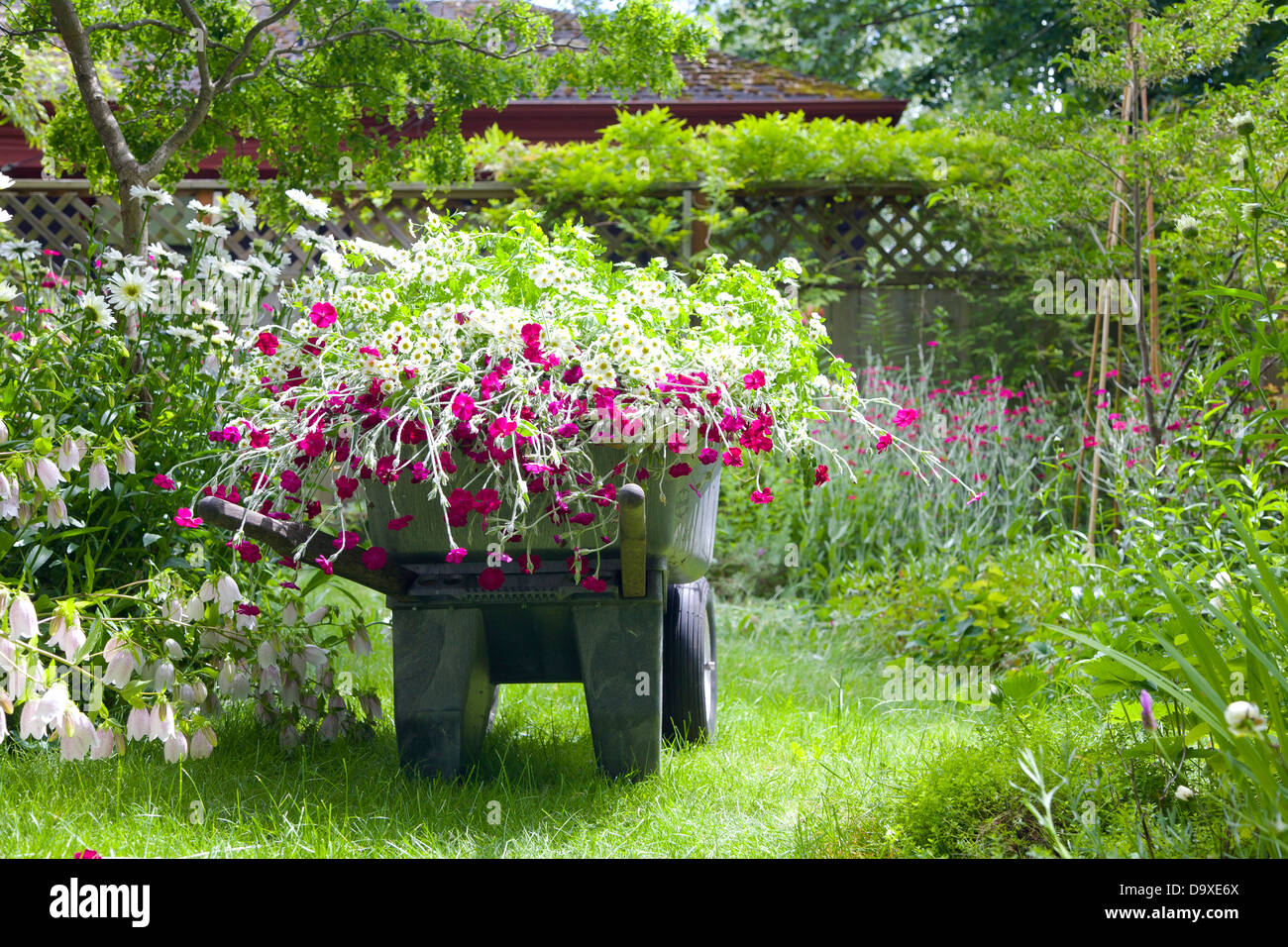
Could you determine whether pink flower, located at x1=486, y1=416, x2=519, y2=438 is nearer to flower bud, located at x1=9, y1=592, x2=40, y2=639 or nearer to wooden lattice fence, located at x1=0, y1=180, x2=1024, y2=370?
flower bud, located at x1=9, y1=592, x2=40, y2=639

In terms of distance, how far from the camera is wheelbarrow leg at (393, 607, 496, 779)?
207cm

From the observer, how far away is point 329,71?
3480 millimetres

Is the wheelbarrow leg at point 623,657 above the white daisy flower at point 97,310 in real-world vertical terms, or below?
below

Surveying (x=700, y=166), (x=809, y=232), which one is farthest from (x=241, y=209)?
(x=809, y=232)

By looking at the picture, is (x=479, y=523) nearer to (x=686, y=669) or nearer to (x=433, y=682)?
(x=433, y=682)

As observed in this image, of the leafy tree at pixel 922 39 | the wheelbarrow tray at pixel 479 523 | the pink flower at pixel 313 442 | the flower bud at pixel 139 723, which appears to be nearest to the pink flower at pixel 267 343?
the pink flower at pixel 313 442

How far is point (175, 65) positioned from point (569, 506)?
268 centimetres

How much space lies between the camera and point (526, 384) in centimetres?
186

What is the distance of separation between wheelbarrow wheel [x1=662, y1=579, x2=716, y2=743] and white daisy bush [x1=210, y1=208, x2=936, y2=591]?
578 mm

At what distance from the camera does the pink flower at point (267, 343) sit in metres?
2.04

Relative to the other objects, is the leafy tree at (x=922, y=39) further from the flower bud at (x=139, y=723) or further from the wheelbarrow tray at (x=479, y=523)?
the flower bud at (x=139, y=723)

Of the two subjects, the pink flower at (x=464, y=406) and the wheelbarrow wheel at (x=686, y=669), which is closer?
the pink flower at (x=464, y=406)

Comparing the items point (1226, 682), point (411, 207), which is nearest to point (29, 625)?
point (1226, 682)

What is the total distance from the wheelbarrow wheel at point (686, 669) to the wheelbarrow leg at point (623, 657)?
447mm
